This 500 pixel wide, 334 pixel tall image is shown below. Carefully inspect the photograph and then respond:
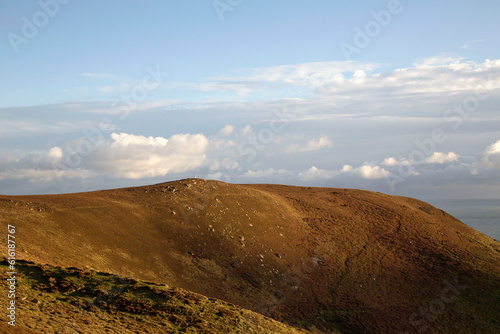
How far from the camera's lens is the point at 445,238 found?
79375 mm

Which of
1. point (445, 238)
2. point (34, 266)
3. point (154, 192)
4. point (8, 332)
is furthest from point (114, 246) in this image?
point (445, 238)
